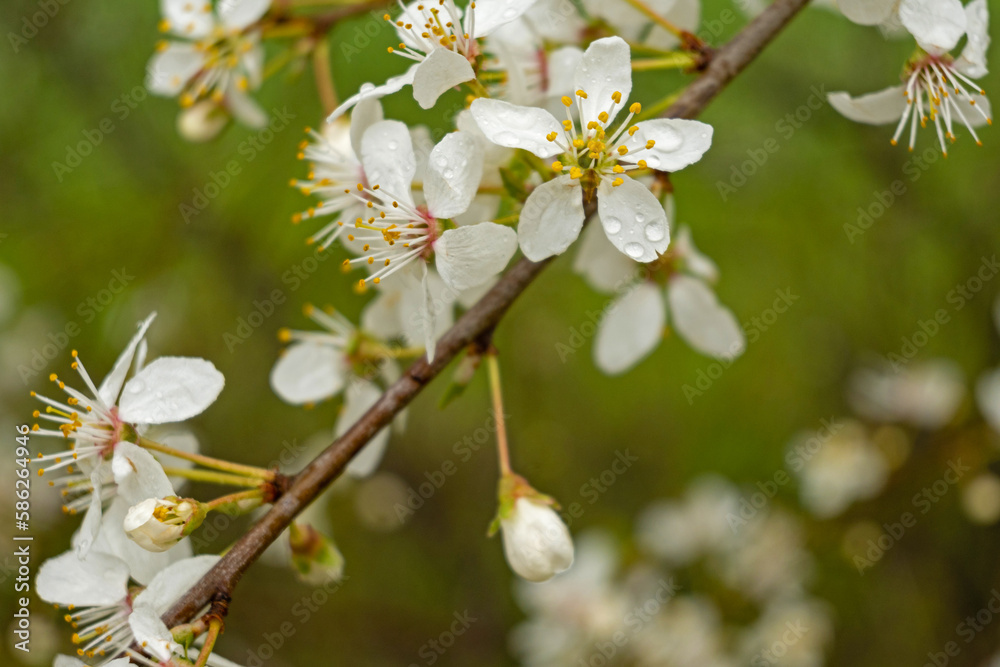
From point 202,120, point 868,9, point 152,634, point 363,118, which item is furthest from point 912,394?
point 152,634

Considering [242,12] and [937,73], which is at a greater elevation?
[242,12]

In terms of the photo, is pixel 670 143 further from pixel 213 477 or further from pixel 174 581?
pixel 174 581

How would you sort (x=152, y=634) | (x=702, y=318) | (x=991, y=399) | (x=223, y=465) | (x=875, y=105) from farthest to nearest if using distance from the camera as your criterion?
(x=991, y=399), (x=702, y=318), (x=875, y=105), (x=223, y=465), (x=152, y=634)

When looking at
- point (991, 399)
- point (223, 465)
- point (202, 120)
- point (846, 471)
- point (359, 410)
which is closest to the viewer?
point (223, 465)

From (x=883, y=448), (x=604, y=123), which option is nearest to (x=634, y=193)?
(x=604, y=123)

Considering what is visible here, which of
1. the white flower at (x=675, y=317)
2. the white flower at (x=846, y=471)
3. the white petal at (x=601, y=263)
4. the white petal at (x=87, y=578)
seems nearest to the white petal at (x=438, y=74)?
the white petal at (x=601, y=263)

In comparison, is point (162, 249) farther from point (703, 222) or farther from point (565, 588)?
point (703, 222)
